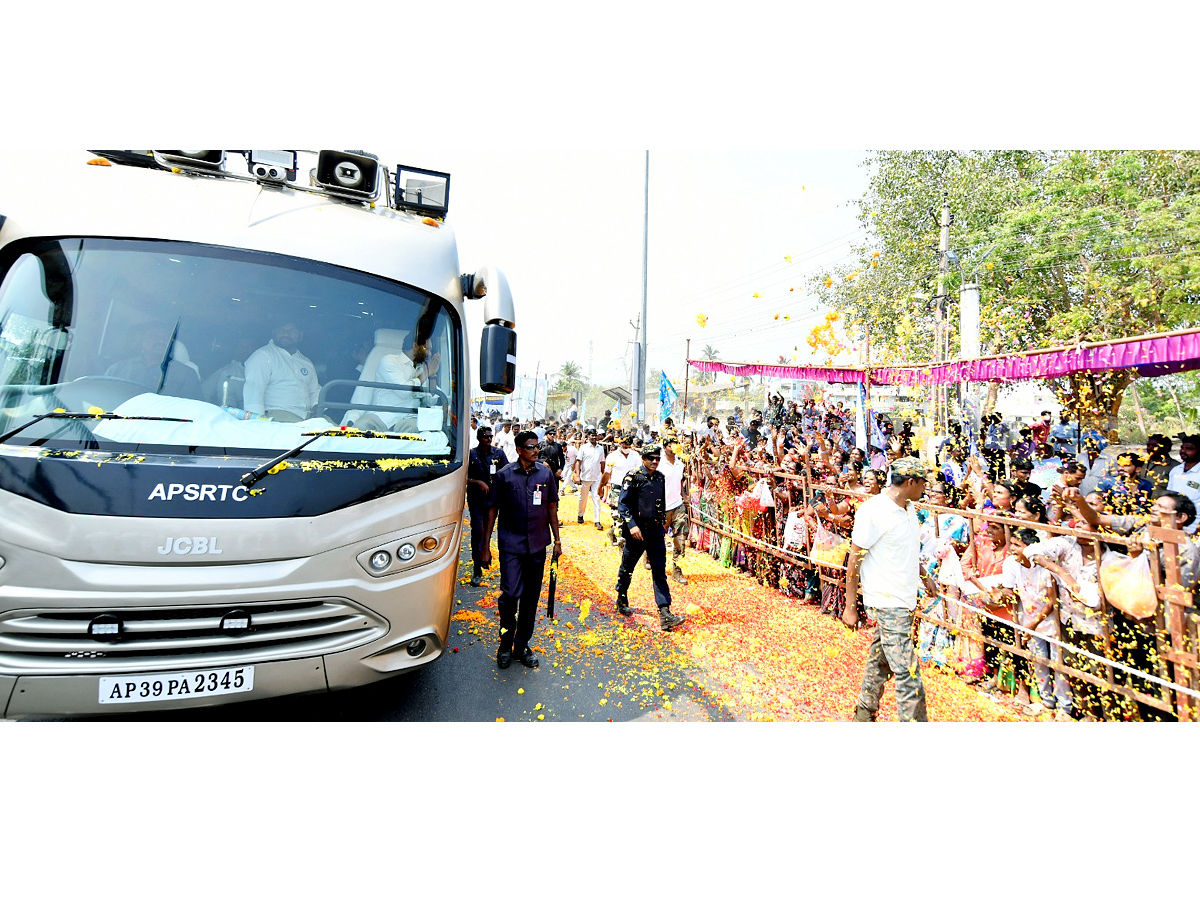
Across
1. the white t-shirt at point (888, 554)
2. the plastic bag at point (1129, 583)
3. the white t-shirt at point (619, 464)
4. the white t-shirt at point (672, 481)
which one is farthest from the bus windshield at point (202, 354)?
the white t-shirt at point (619, 464)

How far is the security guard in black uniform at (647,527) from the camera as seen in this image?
5.35m

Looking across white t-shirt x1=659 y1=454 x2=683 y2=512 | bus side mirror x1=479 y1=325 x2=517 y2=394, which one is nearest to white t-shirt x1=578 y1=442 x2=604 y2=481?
white t-shirt x1=659 y1=454 x2=683 y2=512

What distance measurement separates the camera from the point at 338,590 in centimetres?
288

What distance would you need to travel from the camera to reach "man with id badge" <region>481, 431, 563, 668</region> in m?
4.33

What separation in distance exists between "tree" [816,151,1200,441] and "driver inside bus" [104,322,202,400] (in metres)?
9.36

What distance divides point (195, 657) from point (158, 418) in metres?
1.22

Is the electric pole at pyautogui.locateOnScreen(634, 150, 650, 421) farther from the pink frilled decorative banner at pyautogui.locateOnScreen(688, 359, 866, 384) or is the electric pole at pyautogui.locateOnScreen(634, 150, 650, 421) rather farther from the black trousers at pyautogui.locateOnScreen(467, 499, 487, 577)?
the black trousers at pyautogui.locateOnScreen(467, 499, 487, 577)

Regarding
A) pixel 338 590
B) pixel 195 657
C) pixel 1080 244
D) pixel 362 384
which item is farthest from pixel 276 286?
pixel 1080 244

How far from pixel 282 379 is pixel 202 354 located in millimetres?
402

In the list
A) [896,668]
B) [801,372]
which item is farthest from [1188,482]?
[801,372]

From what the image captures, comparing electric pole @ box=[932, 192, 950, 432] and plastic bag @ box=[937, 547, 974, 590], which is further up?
electric pole @ box=[932, 192, 950, 432]

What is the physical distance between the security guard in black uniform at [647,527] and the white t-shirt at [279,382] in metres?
3.15

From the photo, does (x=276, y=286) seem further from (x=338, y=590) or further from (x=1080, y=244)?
(x=1080, y=244)

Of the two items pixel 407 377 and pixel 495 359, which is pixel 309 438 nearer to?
pixel 407 377
